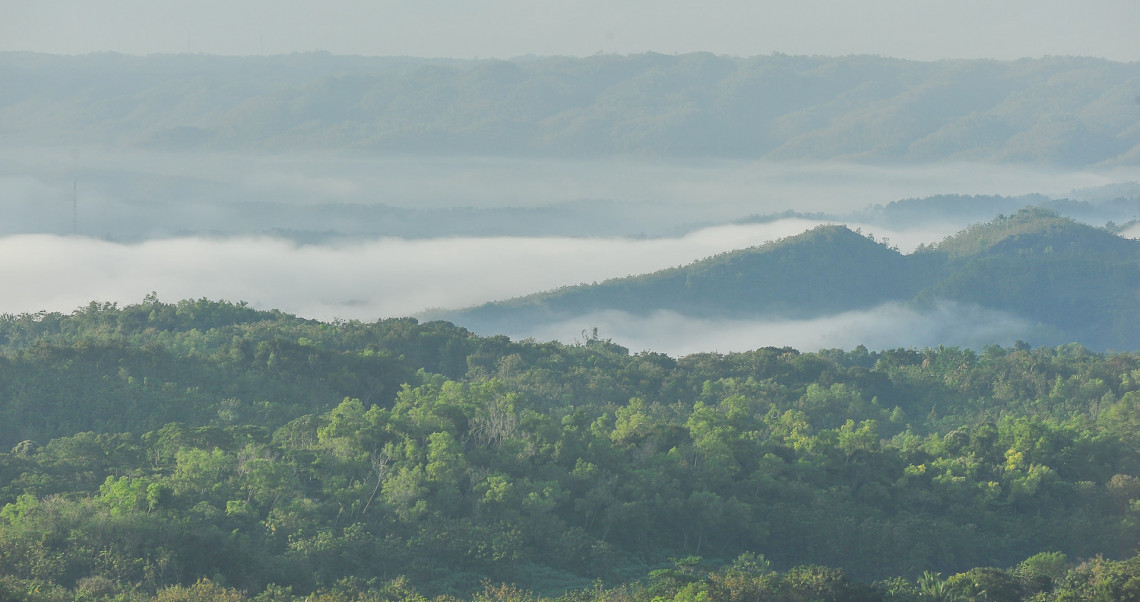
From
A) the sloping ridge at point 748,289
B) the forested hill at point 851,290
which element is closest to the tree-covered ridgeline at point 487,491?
the sloping ridge at point 748,289

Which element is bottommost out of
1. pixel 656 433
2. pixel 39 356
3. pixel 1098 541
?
pixel 1098 541

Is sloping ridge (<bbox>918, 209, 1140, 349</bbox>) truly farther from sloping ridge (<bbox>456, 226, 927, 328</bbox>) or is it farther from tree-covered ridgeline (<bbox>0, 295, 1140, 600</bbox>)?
tree-covered ridgeline (<bbox>0, 295, 1140, 600</bbox>)

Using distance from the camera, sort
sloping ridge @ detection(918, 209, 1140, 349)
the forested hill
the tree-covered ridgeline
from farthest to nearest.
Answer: sloping ridge @ detection(918, 209, 1140, 349), the forested hill, the tree-covered ridgeline

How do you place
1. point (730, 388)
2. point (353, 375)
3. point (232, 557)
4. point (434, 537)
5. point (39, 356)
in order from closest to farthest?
point (232, 557), point (434, 537), point (39, 356), point (353, 375), point (730, 388)

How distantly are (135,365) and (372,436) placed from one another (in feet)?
61.5

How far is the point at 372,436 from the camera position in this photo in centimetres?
5522

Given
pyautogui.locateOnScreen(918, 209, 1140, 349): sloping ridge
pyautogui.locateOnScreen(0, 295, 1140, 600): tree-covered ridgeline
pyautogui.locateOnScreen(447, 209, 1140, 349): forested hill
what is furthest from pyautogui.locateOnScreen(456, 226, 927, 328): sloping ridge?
pyautogui.locateOnScreen(0, 295, 1140, 600): tree-covered ridgeline

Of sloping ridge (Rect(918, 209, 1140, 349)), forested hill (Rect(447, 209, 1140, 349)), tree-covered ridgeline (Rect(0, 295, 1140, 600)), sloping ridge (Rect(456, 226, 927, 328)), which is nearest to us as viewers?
tree-covered ridgeline (Rect(0, 295, 1140, 600))

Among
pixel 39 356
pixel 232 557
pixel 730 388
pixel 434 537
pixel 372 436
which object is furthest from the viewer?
pixel 730 388

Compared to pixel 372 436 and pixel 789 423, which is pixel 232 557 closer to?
pixel 372 436

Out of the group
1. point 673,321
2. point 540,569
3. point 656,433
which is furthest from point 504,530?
point 673,321

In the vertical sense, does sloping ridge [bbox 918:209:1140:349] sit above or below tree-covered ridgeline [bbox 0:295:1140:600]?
above

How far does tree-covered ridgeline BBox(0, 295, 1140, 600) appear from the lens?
4344cm

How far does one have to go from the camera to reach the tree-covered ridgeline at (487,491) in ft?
143
